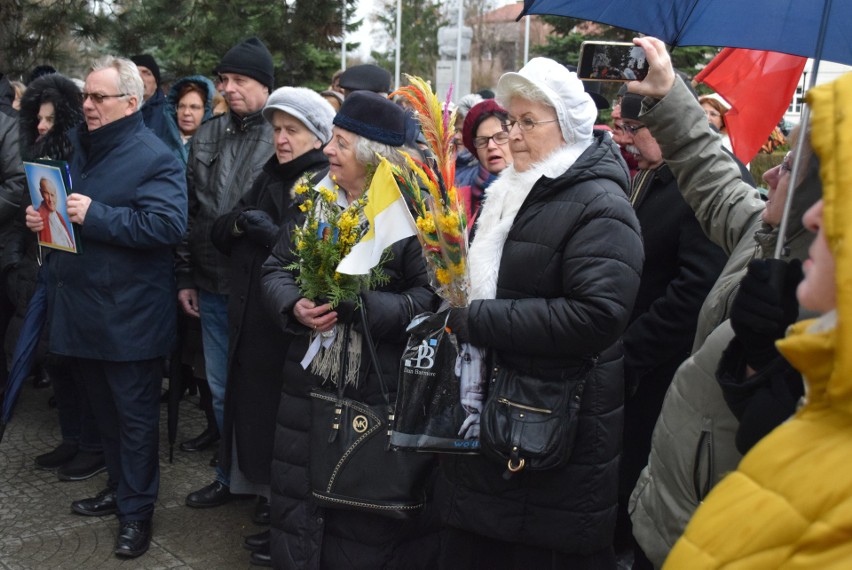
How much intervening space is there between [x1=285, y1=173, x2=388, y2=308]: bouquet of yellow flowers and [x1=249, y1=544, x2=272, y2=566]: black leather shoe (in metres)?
1.44

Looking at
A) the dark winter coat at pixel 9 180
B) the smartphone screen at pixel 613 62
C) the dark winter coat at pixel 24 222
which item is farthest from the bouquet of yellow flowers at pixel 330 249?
the dark winter coat at pixel 9 180

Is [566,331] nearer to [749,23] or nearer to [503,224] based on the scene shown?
[503,224]

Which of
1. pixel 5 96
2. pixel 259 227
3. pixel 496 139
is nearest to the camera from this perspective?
pixel 259 227

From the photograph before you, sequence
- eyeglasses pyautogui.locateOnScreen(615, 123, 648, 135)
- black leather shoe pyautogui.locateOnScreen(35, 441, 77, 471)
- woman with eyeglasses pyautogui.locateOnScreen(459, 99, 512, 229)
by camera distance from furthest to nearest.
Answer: black leather shoe pyautogui.locateOnScreen(35, 441, 77, 471) → woman with eyeglasses pyautogui.locateOnScreen(459, 99, 512, 229) → eyeglasses pyautogui.locateOnScreen(615, 123, 648, 135)

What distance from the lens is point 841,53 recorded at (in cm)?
247

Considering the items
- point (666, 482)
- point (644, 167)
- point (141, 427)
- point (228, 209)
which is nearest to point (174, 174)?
point (228, 209)

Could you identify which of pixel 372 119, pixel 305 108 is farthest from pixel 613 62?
pixel 305 108

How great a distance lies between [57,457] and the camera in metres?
5.22

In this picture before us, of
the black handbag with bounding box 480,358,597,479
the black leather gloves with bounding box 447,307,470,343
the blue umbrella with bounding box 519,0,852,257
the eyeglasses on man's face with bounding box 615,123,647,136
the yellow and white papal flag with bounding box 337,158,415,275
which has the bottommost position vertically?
the black handbag with bounding box 480,358,597,479

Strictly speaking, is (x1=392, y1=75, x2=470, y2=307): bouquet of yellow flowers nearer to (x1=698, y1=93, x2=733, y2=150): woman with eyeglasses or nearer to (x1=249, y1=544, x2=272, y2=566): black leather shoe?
(x1=249, y1=544, x2=272, y2=566): black leather shoe

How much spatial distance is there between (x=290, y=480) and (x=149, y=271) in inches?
54.2

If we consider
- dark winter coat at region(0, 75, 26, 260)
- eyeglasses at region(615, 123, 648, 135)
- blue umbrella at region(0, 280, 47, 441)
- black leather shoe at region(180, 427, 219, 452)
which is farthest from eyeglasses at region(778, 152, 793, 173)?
dark winter coat at region(0, 75, 26, 260)

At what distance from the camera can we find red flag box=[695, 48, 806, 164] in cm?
329

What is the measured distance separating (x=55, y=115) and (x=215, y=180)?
46.3 inches
